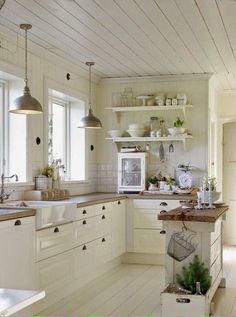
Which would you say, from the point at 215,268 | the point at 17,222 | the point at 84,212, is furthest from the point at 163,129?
the point at 17,222

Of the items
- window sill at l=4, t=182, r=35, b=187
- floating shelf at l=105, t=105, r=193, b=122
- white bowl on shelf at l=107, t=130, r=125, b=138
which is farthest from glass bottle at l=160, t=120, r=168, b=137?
window sill at l=4, t=182, r=35, b=187

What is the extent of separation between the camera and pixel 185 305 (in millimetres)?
3797

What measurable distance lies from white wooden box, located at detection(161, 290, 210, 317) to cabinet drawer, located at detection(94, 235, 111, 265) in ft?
5.67

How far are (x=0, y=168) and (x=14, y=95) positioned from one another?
0.78 m

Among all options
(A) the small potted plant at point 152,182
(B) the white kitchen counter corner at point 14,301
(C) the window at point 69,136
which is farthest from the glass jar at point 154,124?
(B) the white kitchen counter corner at point 14,301

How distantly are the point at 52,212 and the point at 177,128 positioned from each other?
2904 mm

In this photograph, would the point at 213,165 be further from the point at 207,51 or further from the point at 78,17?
the point at 78,17

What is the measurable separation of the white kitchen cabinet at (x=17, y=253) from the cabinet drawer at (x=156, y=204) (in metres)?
2.66

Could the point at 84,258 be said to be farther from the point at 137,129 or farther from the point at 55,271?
the point at 137,129

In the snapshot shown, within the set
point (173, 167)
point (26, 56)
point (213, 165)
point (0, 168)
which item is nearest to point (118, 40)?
point (26, 56)

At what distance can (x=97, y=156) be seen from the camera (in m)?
7.36

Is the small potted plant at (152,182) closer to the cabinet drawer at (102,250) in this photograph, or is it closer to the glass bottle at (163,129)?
the glass bottle at (163,129)

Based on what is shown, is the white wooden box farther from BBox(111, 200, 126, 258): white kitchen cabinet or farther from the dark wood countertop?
BBox(111, 200, 126, 258): white kitchen cabinet

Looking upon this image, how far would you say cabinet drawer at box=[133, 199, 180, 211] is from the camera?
633 centimetres
